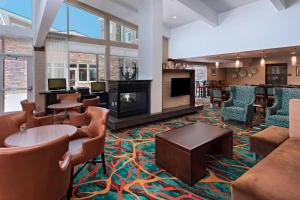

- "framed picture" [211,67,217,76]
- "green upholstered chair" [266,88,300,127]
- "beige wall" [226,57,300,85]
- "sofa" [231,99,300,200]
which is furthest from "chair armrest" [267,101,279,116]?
"framed picture" [211,67,217,76]

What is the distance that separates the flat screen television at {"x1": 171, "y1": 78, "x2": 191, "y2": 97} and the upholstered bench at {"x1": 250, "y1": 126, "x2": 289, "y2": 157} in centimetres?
377

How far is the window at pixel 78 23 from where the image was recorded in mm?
6777

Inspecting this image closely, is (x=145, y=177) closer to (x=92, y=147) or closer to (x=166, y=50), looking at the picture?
(x=92, y=147)

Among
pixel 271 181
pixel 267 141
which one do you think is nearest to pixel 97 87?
pixel 267 141

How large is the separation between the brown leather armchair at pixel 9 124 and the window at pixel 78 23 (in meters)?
5.34

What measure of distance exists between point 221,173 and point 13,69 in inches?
268

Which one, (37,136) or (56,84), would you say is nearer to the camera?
(37,136)

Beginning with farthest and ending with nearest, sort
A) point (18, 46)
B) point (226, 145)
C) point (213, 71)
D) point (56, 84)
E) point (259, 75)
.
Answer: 1. point (213, 71)
2. point (259, 75)
3. point (18, 46)
4. point (56, 84)
5. point (226, 145)

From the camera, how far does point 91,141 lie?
6.86 feet

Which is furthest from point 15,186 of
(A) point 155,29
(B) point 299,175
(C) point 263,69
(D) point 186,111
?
(C) point 263,69

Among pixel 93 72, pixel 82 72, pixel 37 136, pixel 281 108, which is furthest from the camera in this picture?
pixel 93 72

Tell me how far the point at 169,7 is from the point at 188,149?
21.4 feet

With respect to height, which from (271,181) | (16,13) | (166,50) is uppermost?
(16,13)

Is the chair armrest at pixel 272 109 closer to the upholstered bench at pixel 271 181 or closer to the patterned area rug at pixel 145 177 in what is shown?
the patterned area rug at pixel 145 177
